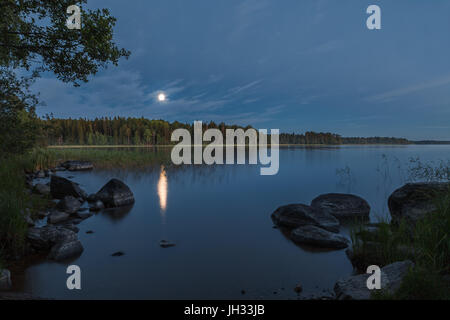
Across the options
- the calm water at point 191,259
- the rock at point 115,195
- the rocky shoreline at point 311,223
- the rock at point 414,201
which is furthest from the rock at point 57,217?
the rock at point 414,201

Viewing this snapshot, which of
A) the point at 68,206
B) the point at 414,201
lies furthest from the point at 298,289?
the point at 68,206

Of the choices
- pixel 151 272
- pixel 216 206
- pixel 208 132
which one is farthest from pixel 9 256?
pixel 208 132

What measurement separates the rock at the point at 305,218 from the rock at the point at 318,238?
1.10 metres

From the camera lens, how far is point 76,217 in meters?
12.6

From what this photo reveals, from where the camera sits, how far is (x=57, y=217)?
11688 mm

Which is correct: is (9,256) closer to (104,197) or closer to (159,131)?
(104,197)

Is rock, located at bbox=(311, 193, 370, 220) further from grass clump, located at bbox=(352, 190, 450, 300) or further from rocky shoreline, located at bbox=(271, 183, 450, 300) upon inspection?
grass clump, located at bbox=(352, 190, 450, 300)

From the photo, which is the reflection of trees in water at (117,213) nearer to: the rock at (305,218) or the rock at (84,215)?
the rock at (84,215)

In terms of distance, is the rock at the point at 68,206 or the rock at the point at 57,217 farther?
the rock at the point at 68,206

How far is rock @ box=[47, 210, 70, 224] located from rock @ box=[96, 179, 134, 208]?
2.89 meters

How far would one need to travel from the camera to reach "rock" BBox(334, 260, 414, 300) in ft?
16.2

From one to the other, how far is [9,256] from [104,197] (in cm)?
782

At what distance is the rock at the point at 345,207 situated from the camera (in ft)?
42.8
